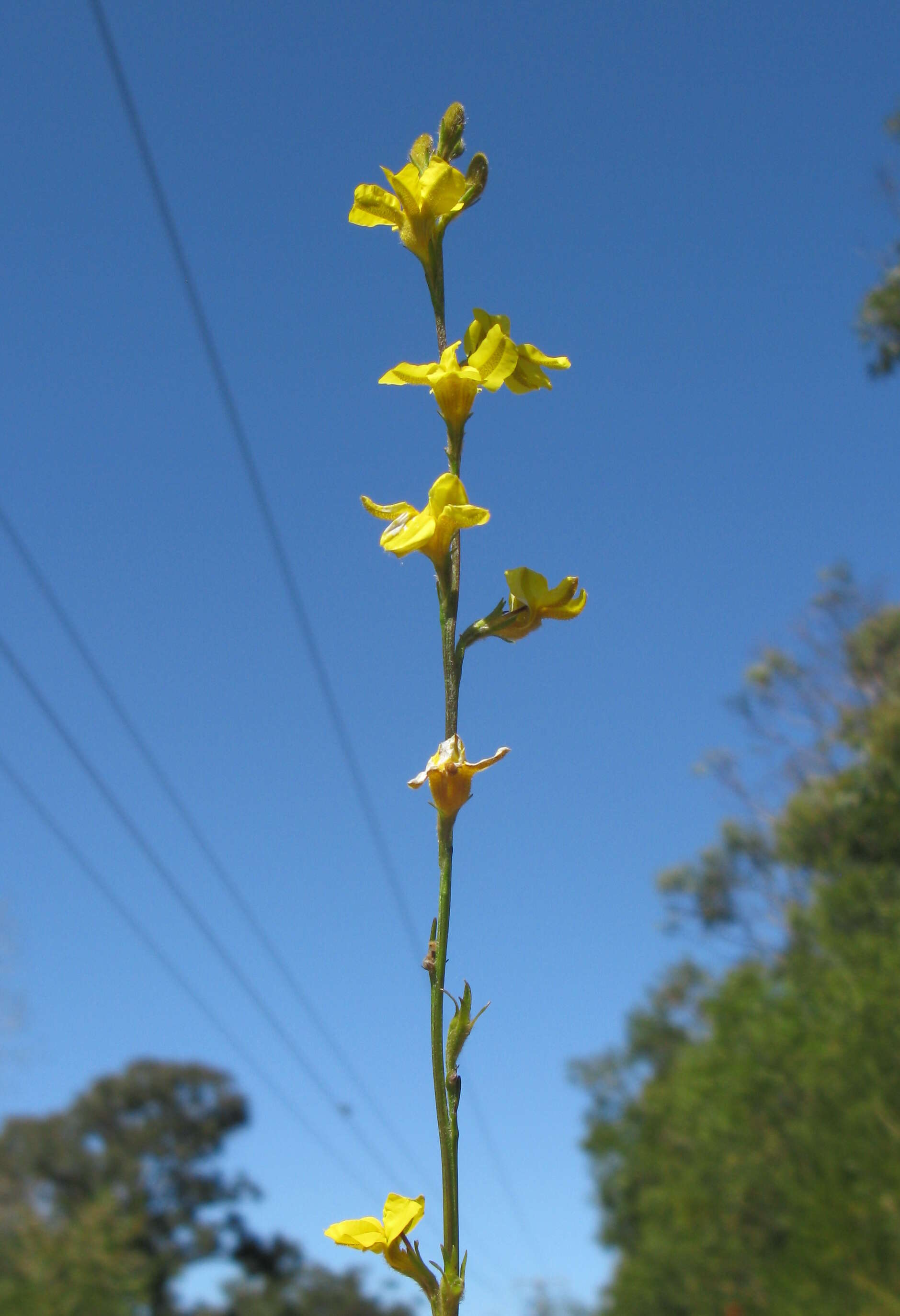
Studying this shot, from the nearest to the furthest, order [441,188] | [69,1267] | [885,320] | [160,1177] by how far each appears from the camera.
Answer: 1. [441,188]
2. [885,320]
3. [69,1267]
4. [160,1177]

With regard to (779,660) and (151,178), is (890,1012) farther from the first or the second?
(151,178)

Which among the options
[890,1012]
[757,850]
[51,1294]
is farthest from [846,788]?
[51,1294]

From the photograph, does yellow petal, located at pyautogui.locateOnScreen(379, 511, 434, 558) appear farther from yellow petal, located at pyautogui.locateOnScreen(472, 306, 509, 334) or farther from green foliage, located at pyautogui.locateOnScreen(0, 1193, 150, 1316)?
green foliage, located at pyautogui.locateOnScreen(0, 1193, 150, 1316)

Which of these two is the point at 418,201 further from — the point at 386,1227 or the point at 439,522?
the point at 386,1227

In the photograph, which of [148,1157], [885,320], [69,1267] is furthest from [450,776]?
[148,1157]

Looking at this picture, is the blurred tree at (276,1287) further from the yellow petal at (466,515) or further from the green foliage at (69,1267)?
the yellow petal at (466,515)

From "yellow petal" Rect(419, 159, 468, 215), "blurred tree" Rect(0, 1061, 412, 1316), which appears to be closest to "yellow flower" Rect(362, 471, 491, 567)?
"yellow petal" Rect(419, 159, 468, 215)

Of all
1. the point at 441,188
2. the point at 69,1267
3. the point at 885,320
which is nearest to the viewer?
the point at 441,188
